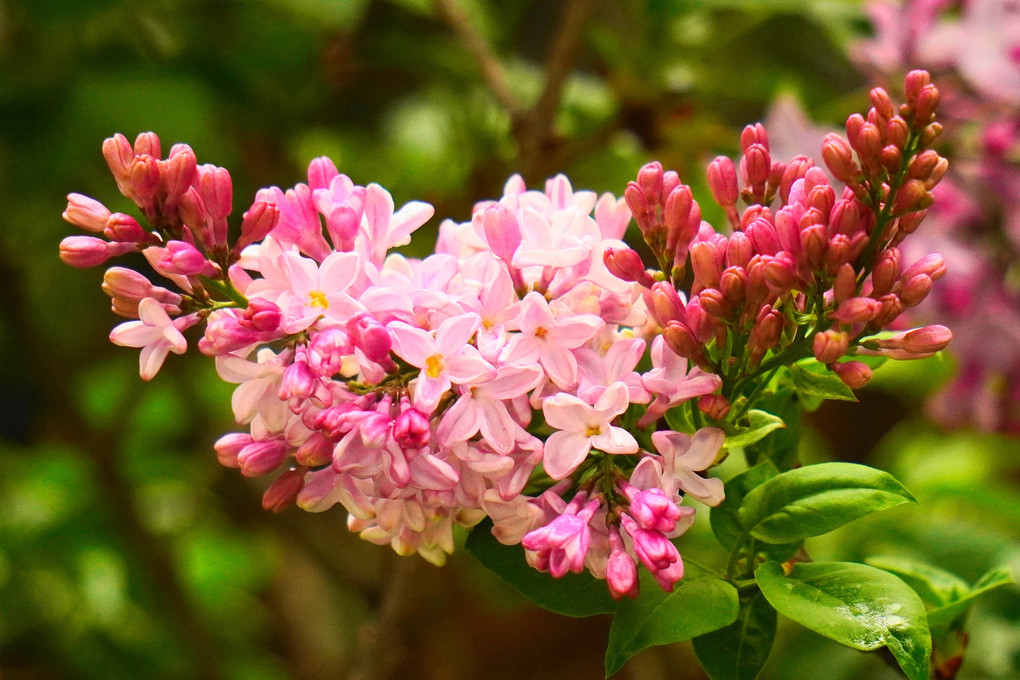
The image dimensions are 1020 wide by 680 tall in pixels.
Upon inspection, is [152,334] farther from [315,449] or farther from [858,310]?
[858,310]

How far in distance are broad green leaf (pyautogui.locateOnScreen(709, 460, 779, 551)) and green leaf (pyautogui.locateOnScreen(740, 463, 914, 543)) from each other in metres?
0.01

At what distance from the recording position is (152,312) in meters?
0.46

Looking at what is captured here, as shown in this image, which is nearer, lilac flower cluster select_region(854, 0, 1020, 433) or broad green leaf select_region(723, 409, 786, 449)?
broad green leaf select_region(723, 409, 786, 449)

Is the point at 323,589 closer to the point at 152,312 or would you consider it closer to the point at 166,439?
the point at 166,439

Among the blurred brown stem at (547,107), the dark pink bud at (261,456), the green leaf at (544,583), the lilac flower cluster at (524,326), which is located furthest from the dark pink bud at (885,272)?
the blurred brown stem at (547,107)

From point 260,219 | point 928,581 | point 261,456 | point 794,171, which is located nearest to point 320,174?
point 260,219

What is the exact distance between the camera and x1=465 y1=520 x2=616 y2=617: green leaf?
49 centimetres

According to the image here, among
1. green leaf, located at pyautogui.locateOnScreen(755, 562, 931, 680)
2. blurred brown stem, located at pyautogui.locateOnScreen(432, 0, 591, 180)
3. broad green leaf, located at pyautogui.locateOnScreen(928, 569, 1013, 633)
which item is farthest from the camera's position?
blurred brown stem, located at pyautogui.locateOnScreen(432, 0, 591, 180)

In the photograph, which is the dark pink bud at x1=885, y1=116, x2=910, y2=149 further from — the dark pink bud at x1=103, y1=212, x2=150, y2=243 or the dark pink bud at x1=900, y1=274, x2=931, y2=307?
the dark pink bud at x1=103, y1=212, x2=150, y2=243

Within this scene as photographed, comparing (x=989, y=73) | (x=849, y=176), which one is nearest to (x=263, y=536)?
(x=989, y=73)

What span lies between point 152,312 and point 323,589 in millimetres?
1743

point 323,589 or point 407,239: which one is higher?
point 407,239

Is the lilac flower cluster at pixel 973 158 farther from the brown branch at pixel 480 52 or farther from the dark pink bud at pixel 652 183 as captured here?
the dark pink bud at pixel 652 183

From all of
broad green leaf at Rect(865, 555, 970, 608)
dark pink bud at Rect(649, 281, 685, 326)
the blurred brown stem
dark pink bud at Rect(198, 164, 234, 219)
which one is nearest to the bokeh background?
the blurred brown stem
